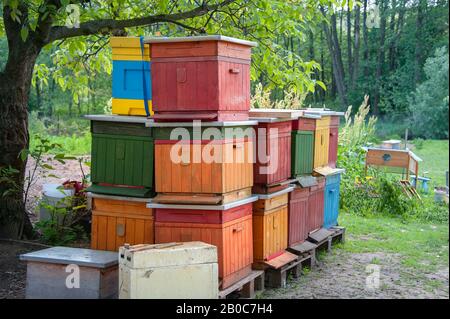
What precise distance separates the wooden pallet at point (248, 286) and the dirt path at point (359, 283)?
0.38 ft

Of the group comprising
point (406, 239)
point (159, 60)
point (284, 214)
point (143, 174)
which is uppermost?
point (159, 60)

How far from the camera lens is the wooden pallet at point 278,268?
5.33 m

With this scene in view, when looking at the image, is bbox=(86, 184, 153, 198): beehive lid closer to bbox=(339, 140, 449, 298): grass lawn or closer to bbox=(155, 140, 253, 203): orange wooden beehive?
bbox=(155, 140, 253, 203): orange wooden beehive

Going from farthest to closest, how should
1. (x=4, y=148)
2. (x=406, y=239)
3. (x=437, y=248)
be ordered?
(x=406, y=239) < (x=437, y=248) < (x=4, y=148)

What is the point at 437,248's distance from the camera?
688cm

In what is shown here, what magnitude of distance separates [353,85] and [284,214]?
2309 cm

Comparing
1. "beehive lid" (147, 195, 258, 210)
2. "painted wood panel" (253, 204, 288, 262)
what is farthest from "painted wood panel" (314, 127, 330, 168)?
"beehive lid" (147, 195, 258, 210)

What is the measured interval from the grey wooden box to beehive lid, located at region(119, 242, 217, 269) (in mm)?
404

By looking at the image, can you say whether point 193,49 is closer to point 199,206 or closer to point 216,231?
point 199,206

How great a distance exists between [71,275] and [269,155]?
2104 millimetres

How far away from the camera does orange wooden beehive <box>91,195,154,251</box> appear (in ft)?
16.5

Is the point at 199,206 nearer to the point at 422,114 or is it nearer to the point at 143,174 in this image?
the point at 143,174

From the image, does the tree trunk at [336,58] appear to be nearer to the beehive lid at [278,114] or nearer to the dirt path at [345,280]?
the dirt path at [345,280]
